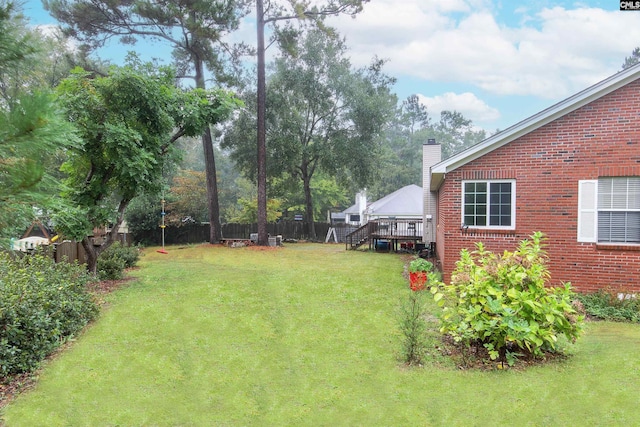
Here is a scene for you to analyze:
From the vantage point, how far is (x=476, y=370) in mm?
5070

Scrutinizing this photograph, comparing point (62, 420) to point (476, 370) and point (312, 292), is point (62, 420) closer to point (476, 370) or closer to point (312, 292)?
point (476, 370)

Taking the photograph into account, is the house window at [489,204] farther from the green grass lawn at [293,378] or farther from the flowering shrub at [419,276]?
the green grass lawn at [293,378]

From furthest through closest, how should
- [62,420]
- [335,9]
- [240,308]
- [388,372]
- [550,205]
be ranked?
1. [335,9]
2. [550,205]
3. [240,308]
4. [388,372]
5. [62,420]

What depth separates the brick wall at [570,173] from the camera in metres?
8.34

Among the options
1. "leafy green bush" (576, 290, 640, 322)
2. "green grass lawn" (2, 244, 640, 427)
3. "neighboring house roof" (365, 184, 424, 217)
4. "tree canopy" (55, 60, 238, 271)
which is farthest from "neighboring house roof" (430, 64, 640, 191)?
"neighboring house roof" (365, 184, 424, 217)

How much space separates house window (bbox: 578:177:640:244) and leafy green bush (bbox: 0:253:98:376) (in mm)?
9666

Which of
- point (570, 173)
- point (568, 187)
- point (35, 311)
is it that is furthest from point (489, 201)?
point (35, 311)

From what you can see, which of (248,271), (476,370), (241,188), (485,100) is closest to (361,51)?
(241,188)

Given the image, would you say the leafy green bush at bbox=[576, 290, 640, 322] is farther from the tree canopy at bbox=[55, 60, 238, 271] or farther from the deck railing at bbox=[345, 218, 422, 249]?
the deck railing at bbox=[345, 218, 422, 249]

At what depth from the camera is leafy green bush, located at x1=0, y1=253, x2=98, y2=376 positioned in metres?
5.09

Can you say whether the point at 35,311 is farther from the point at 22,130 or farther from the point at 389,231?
the point at 389,231

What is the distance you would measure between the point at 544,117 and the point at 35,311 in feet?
32.0

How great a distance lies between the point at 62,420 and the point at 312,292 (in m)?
6.19

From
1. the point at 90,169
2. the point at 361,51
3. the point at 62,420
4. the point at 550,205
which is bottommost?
the point at 62,420
